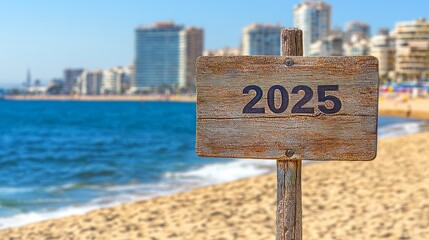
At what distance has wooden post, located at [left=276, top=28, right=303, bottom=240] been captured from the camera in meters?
2.87

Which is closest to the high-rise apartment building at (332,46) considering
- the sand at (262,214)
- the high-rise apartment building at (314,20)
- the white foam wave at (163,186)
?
the high-rise apartment building at (314,20)

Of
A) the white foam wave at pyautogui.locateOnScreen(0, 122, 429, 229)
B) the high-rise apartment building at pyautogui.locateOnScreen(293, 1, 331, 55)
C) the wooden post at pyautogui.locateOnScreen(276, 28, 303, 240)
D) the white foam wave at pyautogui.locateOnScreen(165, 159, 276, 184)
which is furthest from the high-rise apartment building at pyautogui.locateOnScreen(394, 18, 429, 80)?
the wooden post at pyautogui.locateOnScreen(276, 28, 303, 240)

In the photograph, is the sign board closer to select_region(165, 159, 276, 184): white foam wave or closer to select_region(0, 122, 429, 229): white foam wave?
select_region(0, 122, 429, 229): white foam wave

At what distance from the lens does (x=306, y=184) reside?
36.5ft

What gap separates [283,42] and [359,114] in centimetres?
50

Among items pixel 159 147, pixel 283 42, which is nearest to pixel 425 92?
pixel 159 147

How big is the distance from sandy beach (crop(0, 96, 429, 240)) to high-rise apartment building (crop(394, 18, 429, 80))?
374 feet

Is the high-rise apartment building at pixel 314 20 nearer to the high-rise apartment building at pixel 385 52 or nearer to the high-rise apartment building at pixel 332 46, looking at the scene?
the high-rise apartment building at pixel 332 46

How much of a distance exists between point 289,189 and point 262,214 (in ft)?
18.8

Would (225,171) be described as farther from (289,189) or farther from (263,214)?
(289,189)

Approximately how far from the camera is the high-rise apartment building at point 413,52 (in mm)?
120438

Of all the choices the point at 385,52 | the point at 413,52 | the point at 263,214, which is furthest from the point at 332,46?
the point at 263,214

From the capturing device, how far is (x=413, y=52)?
121 metres

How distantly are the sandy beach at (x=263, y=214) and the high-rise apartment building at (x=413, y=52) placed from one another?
114019mm
